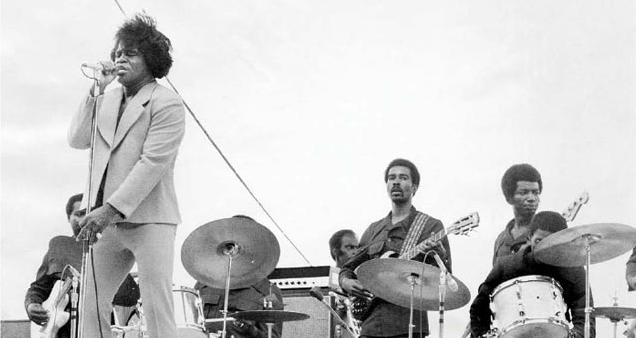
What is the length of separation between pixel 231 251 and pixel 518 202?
6.96 feet

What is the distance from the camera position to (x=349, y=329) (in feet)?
22.5

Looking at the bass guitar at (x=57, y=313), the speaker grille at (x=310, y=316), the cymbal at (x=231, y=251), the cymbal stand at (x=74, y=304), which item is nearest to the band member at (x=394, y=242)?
the cymbal at (x=231, y=251)

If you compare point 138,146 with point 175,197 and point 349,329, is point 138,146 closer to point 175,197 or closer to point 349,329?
point 175,197

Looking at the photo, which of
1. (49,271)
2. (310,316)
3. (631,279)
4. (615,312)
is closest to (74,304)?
(49,271)

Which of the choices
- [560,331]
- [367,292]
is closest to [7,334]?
[367,292]

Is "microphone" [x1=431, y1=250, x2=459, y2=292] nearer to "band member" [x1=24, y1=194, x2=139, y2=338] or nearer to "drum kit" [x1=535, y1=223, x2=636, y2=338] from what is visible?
A: "drum kit" [x1=535, y1=223, x2=636, y2=338]

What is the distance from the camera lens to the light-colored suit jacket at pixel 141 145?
4047 mm

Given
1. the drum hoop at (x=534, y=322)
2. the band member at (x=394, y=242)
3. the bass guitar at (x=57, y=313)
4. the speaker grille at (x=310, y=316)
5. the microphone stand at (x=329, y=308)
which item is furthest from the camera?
the speaker grille at (x=310, y=316)

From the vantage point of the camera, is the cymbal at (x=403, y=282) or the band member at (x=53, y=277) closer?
the cymbal at (x=403, y=282)

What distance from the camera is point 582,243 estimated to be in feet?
17.1

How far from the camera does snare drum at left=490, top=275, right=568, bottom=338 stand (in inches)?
200

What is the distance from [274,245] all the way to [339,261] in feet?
6.61

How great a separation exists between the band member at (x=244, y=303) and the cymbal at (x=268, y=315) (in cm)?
27

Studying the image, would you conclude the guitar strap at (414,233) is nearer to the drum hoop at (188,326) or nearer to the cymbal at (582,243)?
the cymbal at (582,243)
